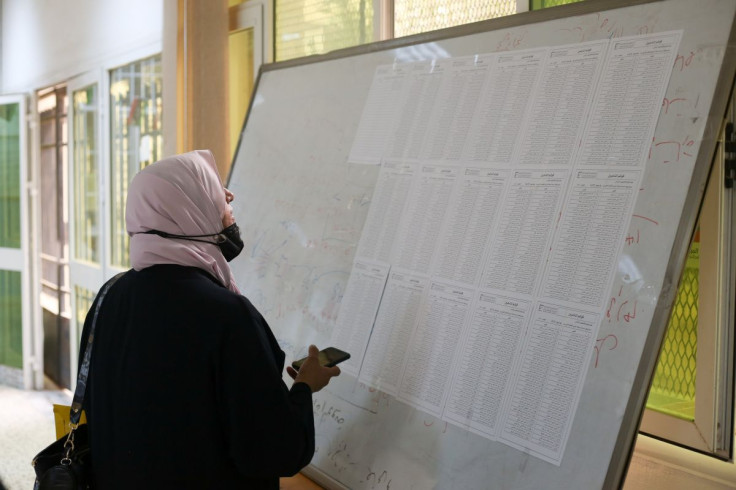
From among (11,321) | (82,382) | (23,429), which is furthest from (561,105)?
(11,321)

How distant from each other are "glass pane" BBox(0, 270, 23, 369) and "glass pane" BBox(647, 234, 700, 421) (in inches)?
182

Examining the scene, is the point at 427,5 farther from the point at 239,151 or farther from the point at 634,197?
the point at 634,197

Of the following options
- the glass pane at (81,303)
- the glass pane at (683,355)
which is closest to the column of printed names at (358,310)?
the glass pane at (683,355)

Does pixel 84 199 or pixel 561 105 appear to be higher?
pixel 561 105

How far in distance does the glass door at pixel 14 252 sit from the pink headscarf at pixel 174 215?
163 inches

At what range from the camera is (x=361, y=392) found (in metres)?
1.74

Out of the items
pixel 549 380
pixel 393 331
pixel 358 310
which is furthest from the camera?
pixel 358 310

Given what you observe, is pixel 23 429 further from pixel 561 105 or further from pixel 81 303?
pixel 561 105

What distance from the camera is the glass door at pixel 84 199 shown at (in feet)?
14.9

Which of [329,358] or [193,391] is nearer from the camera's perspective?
[193,391]

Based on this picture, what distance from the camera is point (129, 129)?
4.27 m

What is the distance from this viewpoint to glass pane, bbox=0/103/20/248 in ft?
17.1

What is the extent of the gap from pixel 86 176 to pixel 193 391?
378 centimetres

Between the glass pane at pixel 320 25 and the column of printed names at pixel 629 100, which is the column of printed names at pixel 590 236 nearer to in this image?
the column of printed names at pixel 629 100
